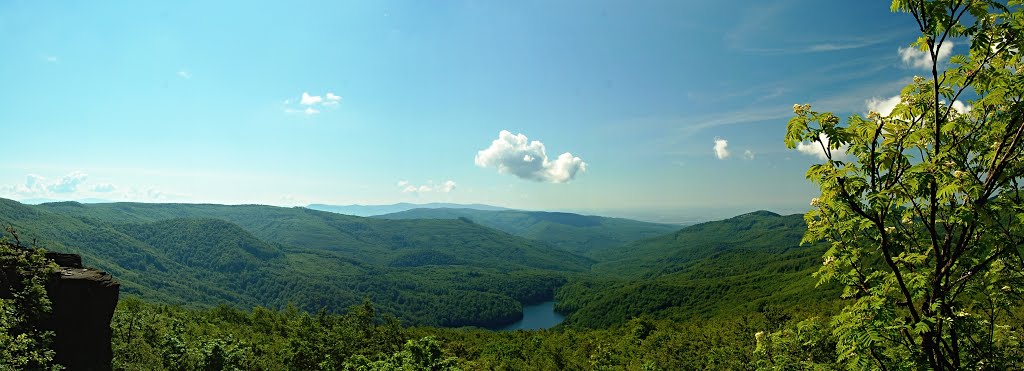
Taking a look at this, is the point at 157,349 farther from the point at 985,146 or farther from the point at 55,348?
the point at 985,146

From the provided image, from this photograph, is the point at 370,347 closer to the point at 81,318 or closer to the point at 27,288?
the point at 81,318

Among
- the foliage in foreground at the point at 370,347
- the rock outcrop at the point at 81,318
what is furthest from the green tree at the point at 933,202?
the rock outcrop at the point at 81,318

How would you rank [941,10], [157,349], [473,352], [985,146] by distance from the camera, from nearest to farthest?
[941,10] → [985,146] → [157,349] → [473,352]

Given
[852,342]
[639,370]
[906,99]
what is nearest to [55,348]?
[852,342]

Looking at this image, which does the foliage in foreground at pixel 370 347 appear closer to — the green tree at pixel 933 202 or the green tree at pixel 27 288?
the green tree at pixel 933 202

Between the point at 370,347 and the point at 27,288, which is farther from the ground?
the point at 27,288

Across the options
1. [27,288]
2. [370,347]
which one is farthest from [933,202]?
[370,347]
